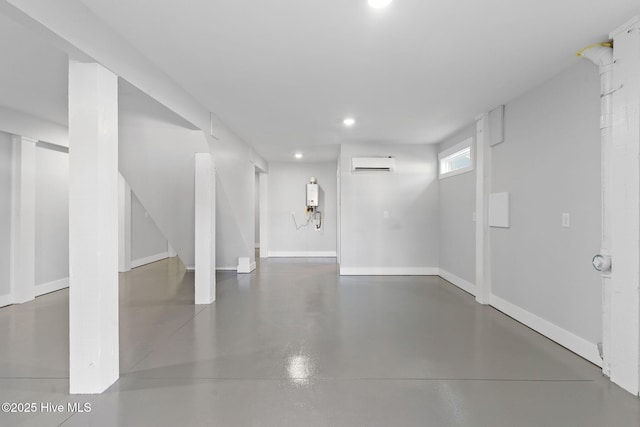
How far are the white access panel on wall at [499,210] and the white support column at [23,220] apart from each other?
6177 millimetres

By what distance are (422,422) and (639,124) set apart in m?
2.40

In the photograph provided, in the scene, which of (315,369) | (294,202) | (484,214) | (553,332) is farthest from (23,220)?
(553,332)

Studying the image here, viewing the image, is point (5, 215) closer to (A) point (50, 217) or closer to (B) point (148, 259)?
(A) point (50, 217)

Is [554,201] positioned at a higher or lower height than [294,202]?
lower

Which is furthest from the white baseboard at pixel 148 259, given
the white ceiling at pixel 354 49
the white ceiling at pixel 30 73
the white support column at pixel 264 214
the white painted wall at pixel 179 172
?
the white ceiling at pixel 354 49

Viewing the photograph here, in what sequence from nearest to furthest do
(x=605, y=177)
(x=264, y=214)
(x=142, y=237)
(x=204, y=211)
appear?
(x=605, y=177) → (x=204, y=211) → (x=142, y=237) → (x=264, y=214)

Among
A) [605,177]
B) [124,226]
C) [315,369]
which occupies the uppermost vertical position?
[605,177]

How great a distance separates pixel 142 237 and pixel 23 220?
3.29 m

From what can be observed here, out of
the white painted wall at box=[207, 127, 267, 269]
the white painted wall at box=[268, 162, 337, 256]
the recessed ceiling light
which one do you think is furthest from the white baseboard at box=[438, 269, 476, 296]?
the recessed ceiling light

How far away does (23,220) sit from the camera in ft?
14.3

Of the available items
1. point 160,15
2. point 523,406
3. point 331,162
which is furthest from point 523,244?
point 331,162

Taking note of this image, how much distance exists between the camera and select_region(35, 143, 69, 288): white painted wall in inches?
187

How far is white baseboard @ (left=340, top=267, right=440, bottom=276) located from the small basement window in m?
1.81

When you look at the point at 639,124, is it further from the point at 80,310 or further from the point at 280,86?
the point at 80,310
